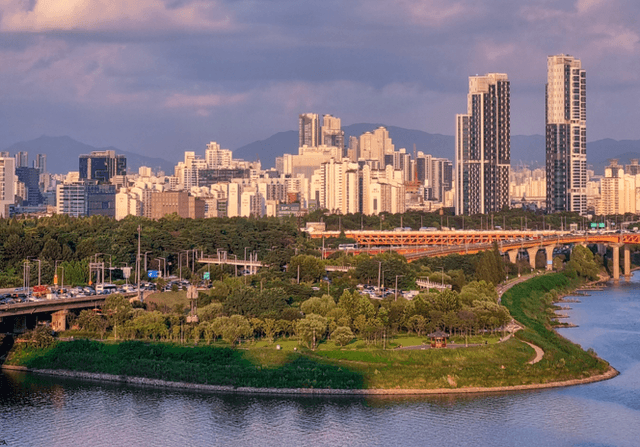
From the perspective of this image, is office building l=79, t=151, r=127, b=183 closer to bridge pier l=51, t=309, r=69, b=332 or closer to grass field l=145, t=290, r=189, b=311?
grass field l=145, t=290, r=189, b=311

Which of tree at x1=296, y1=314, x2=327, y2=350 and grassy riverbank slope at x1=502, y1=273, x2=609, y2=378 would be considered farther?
tree at x1=296, y1=314, x2=327, y2=350

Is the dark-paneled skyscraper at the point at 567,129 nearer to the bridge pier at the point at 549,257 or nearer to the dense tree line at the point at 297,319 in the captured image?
the bridge pier at the point at 549,257

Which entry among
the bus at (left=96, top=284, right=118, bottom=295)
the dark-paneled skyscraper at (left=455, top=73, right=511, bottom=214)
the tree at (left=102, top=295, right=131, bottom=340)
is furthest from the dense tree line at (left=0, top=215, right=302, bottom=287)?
the dark-paneled skyscraper at (left=455, top=73, right=511, bottom=214)

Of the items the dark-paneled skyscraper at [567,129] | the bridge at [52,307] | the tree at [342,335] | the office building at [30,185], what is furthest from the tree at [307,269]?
the office building at [30,185]

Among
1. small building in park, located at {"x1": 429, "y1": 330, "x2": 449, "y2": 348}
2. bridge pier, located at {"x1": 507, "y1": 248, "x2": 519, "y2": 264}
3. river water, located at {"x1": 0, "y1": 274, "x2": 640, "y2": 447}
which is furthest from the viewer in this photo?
bridge pier, located at {"x1": 507, "y1": 248, "x2": 519, "y2": 264}

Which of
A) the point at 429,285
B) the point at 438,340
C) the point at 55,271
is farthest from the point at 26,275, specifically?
the point at 438,340

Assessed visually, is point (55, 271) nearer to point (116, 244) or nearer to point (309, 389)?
point (116, 244)
